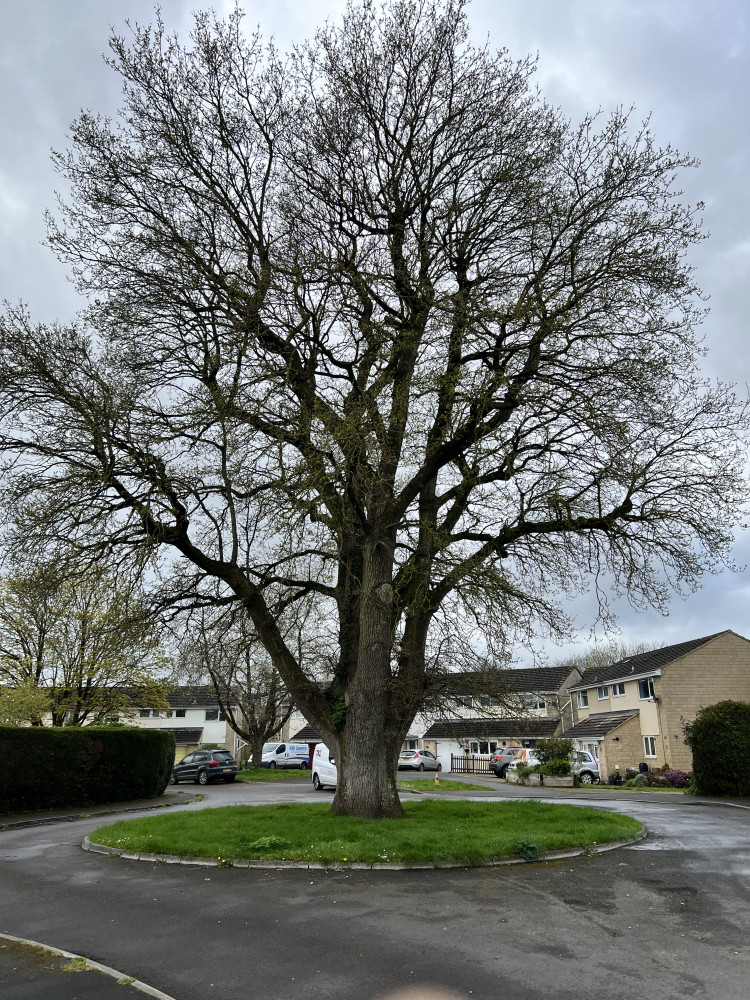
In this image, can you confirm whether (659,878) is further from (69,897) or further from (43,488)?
(43,488)

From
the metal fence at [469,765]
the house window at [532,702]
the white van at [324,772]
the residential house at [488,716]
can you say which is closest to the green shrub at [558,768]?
the residential house at [488,716]

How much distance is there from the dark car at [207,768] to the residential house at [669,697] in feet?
75.4

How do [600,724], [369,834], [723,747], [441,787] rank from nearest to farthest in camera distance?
[369,834]
[723,747]
[441,787]
[600,724]

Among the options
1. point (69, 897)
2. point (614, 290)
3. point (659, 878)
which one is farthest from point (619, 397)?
point (69, 897)

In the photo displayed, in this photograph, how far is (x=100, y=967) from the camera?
5.89m

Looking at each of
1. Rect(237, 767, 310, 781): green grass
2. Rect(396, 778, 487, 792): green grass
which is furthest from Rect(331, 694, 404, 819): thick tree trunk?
Rect(237, 767, 310, 781): green grass

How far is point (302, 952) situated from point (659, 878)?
564cm

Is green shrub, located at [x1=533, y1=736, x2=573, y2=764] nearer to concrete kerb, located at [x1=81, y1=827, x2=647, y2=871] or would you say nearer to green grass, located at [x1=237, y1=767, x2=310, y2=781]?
green grass, located at [x1=237, y1=767, x2=310, y2=781]

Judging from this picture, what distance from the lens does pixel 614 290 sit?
13.8 meters

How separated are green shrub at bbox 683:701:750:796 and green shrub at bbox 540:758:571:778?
9316mm

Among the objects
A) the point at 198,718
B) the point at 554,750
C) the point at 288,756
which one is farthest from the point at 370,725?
the point at 198,718

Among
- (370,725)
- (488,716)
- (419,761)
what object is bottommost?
(419,761)

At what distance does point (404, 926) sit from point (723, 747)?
2106 centimetres

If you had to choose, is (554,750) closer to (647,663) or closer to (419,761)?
(647,663)
